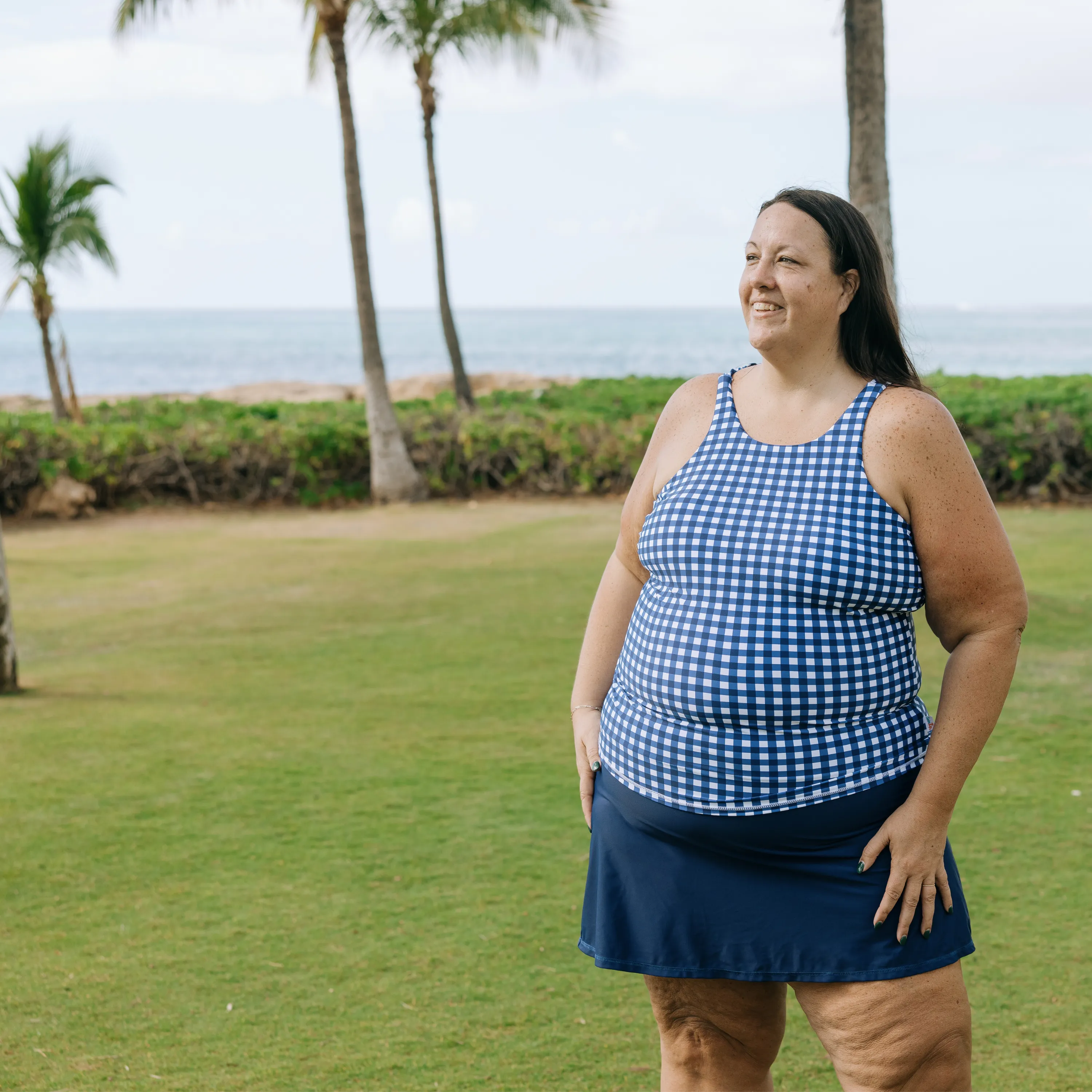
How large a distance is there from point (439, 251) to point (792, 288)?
19.4 meters

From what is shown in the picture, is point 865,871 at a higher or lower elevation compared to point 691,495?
lower

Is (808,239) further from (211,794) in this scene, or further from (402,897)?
(211,794)

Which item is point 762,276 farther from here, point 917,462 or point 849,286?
point 917,462

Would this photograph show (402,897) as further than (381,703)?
No

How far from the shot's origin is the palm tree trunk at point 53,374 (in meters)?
19.1

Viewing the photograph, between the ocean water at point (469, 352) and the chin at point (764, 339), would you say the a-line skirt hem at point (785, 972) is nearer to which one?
the chin at point (764, 339)

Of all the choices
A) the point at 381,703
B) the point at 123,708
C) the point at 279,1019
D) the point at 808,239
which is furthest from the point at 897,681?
the point at 123,708

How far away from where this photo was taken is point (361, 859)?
14.5 feet

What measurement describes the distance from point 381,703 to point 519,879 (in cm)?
231

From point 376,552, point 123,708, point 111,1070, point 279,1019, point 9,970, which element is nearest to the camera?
point 111,1070

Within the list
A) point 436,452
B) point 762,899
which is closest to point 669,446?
point 762,899

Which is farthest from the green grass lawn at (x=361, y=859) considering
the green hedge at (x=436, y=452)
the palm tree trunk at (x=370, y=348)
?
the palm tree trunk at (x=370, y=348)

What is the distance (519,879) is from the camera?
423 centimetres

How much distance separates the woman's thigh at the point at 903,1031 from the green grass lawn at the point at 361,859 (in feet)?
3.64
